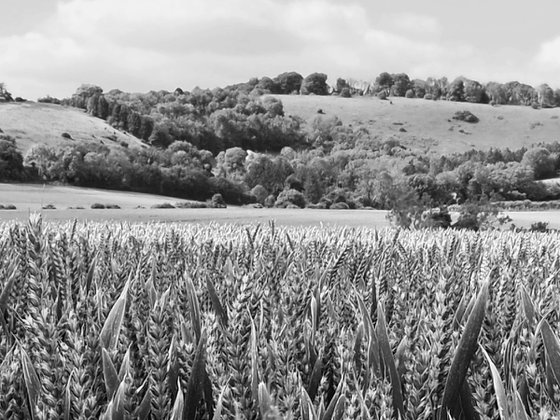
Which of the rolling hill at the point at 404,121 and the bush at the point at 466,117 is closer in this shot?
the rolling hill at the point at 404,121

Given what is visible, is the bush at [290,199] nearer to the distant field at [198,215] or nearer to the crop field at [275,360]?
the distant field at [198,215]

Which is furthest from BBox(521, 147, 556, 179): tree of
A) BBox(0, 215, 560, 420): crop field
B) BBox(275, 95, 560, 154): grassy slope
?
BBox(0, 215, 560, 420): crop field

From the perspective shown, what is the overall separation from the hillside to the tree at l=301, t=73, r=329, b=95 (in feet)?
256

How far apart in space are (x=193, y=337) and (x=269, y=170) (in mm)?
73949

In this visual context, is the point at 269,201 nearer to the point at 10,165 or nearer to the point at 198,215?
the point at 10,165

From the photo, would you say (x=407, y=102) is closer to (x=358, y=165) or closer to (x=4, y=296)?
(x=358, y=165)

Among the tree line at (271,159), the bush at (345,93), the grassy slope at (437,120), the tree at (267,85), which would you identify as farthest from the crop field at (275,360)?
the tree at (267,85)

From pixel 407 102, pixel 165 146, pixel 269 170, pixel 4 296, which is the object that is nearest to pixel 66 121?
pixel 165 146

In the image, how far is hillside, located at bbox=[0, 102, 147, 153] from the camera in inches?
3233

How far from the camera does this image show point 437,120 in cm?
13562

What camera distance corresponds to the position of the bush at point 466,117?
134 m

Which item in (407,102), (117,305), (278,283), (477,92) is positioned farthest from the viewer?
(477,92)

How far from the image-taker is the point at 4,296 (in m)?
1.85

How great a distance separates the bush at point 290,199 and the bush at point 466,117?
8411 cm
